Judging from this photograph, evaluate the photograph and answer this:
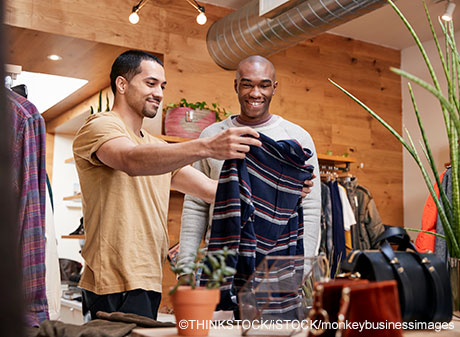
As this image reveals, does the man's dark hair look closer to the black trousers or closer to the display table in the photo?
the black trousers

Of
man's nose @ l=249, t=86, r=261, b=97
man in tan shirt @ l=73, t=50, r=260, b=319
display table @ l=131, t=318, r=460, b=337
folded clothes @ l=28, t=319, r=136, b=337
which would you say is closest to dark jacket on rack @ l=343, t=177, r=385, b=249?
man's nose @ l=249, t=86, r=261, b=97

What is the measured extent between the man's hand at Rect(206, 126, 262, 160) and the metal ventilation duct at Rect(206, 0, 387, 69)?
2.16 meters

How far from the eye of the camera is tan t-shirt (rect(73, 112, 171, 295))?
5.98 ft

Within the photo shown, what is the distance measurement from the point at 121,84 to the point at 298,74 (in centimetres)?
320

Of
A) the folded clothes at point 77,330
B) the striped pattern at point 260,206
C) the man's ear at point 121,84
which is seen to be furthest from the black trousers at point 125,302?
the man's ear at point 121,84

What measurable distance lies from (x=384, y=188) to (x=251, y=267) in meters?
4.16

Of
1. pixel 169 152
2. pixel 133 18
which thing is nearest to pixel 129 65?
pixel 169 152

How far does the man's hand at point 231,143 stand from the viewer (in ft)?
4.57

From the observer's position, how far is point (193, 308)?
3.24ft

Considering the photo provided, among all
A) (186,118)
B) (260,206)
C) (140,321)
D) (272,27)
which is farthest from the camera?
(186,118)

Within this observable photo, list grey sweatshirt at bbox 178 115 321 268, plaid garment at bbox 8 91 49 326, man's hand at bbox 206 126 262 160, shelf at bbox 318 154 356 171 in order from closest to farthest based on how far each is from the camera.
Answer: man's hand at bbox 206 126 262 160 < plaid garment at bbox 8 91 49 326 < grey sweatshirt at bbox 178 115 321 268 < shelf at bbox 318 154 356 171

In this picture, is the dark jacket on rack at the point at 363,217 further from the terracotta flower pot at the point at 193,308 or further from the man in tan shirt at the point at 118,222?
the terracotta flower pot at the point at 193,308

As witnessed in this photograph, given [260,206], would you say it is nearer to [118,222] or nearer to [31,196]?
[118,222]

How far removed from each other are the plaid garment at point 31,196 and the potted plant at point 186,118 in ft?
8.05
